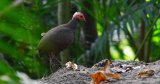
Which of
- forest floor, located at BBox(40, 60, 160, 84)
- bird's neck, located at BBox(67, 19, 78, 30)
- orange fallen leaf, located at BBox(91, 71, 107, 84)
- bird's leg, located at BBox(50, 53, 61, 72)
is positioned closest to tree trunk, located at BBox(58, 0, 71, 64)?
bird's neck, located at BBox(67, 19, 78, 30)

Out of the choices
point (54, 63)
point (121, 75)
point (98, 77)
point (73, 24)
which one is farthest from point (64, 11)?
point (98, 77)

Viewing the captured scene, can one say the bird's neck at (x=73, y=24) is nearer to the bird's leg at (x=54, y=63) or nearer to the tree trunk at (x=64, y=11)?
the bird's leg at (x=54, y=63)

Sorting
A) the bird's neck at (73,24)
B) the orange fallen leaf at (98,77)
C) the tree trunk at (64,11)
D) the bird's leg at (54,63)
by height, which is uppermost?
the tree trunk at (64,11)

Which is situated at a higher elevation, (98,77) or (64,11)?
(64,11)

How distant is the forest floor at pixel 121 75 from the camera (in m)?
2.87

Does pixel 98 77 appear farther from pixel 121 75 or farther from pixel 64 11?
pixel 64 11

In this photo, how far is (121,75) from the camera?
3.27 meters

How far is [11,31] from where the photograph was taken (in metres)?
0.56

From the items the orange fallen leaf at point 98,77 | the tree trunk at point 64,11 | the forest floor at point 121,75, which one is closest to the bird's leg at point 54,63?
the forest floor at point 121,75

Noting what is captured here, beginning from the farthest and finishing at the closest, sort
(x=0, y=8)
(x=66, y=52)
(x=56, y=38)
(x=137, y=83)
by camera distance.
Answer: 1. (x=66, y=52)
2. (x=56, y=38)
3. (x=137, y=83)
4. (x=0, y=8)

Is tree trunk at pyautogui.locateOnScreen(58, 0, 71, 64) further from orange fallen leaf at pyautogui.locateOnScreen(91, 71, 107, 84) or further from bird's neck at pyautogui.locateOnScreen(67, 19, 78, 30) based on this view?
orange fallen leaf at pyautogui.locateOnScreen(91, 71, 107, 84)

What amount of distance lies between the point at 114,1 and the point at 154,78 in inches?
109

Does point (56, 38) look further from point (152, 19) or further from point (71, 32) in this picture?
point (152, 19)

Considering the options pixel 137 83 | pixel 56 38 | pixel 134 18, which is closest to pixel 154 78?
pixel 137 83
